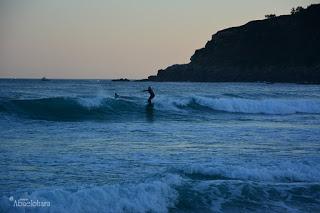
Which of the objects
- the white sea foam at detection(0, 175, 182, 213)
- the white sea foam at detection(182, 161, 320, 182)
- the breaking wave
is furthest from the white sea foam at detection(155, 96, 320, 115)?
the white sea foam at detection(0, 175, 182, 213)

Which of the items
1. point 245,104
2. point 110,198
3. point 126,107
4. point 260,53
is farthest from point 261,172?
point 260,53

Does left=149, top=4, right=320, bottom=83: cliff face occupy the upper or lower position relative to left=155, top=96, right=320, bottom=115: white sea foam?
upper

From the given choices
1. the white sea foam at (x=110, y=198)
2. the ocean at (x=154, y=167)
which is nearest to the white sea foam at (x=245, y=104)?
the ocean at (x=154, y=167)

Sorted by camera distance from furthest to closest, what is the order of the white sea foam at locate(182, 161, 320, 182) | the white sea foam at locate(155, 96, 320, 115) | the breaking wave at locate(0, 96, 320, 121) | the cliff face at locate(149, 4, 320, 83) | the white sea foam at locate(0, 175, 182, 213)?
the cliff face at locate(149, 4, 320, 83) < the white sea foam at locate(155, 96, 320, 115) < the breaking wave at locate(0, 96, 320, 121) < the white sea foam at locate(182, 161, 320, 182) < the white sea foam at locate(0, 175, 182, 213)

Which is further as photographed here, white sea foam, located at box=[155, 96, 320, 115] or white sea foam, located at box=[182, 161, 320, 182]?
white sea foam, located at box=[155, 96, 320, 115]

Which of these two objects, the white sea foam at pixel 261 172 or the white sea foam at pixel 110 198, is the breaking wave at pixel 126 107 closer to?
the white sea foam at pixel 261 172

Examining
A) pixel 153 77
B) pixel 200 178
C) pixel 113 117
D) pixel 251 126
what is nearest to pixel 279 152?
pixel 200 178

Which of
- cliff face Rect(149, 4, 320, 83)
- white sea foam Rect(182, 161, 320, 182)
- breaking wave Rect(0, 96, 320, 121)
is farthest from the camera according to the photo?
cliff face Rect(149, 4, 320, 83)

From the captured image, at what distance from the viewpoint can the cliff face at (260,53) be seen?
94875mm

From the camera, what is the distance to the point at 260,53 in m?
102

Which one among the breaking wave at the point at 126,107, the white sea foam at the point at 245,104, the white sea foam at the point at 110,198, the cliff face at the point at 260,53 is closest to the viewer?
the white sea foam at the point at 110,198

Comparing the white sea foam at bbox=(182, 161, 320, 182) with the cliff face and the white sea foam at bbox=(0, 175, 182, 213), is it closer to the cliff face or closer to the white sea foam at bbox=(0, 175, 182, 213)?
the white sea foam at bbox=(0, 175, 182, 213)

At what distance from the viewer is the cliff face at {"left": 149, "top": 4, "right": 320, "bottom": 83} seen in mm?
94875

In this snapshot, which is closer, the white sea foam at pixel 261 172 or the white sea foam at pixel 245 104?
the white sea foam at pixel 261 172
